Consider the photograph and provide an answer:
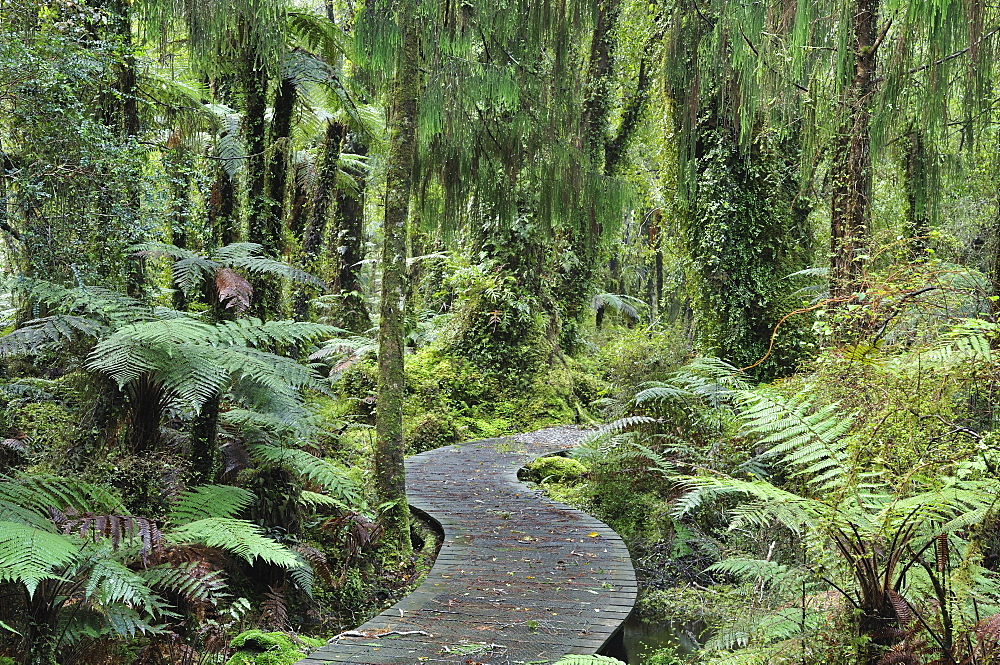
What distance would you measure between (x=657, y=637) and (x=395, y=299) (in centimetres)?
318

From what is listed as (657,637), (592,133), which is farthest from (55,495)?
(592,133)

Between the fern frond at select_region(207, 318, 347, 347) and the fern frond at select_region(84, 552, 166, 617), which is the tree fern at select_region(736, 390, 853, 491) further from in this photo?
the fern frond at select_region(84, 552, 166, 617)

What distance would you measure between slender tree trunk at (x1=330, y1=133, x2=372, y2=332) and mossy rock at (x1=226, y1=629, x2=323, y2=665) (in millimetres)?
10714

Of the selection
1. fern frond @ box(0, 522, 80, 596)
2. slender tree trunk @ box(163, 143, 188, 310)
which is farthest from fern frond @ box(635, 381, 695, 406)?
fern frond @ box(0, 522, 80, 596)

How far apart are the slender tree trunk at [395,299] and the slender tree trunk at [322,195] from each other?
203 inches

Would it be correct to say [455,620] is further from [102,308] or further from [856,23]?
[856,23]

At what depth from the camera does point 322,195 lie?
12.9 metres

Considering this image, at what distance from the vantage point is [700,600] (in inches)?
195

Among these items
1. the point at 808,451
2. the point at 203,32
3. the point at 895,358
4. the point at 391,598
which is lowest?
the point at 391,598

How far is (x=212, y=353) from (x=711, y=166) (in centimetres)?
698

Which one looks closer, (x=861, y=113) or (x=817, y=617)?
(x=817, y=617)

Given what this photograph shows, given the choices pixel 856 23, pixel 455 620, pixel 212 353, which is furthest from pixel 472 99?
pixel 455 620

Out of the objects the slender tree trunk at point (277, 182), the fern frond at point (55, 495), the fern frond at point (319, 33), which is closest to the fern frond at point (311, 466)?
the fern frond at point (55, 495)

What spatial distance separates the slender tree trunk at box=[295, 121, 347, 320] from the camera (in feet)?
39.2
